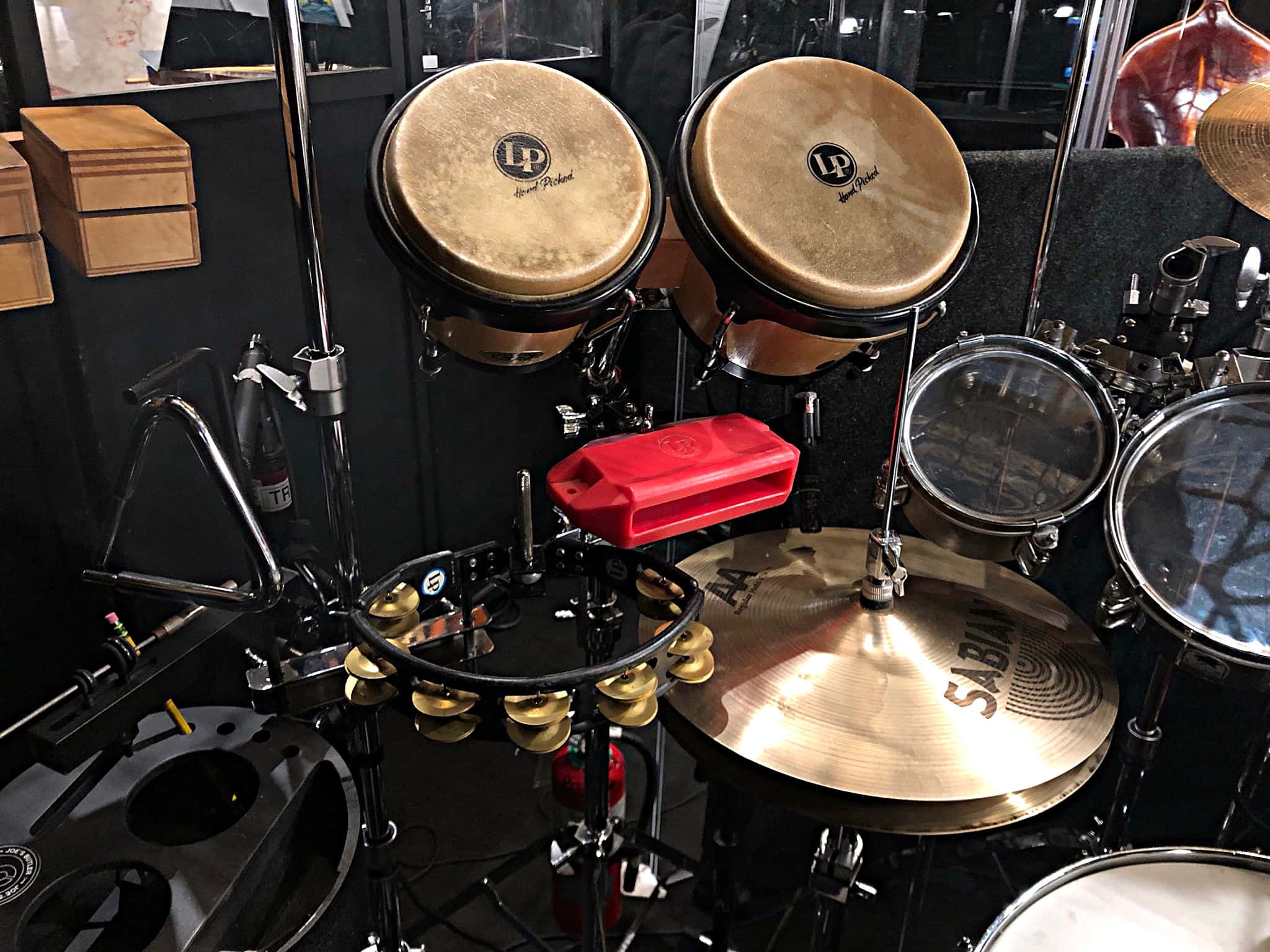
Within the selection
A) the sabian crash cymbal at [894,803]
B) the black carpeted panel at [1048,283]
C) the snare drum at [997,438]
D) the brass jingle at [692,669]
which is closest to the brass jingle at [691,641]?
the brass jingle at [692,669]

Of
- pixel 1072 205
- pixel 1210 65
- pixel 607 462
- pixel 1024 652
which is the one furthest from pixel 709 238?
pixel 1210 65

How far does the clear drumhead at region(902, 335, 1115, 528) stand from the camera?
1.07 meters

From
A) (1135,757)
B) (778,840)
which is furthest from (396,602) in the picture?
(1135,757)

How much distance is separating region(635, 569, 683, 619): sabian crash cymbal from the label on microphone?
16.3 inches

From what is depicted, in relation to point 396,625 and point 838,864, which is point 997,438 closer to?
point 838,864

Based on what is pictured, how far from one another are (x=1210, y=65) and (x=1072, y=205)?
62 centimetres

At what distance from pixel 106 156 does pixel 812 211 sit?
678 millimetres

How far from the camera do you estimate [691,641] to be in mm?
902

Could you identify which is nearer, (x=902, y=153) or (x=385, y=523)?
(x=902, y=153)

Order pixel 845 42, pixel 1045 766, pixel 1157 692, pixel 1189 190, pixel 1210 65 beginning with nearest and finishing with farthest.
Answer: pixel 1045 766
pixel 1157 692
pixel 845 42
pixel 1189 190
pixel 1210 65

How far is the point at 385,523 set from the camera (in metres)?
1.49

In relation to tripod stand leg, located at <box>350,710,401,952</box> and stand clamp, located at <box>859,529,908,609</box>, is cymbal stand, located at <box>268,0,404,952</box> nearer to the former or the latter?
tripod stand leg, located at <box>350,710,401,952</box>

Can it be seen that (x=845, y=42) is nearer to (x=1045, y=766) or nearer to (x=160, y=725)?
(x=1045, y=766)

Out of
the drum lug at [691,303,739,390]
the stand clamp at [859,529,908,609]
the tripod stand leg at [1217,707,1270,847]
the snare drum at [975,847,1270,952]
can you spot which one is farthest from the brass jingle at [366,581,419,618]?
the tripod stand leg at [1217,707,1270,847]
